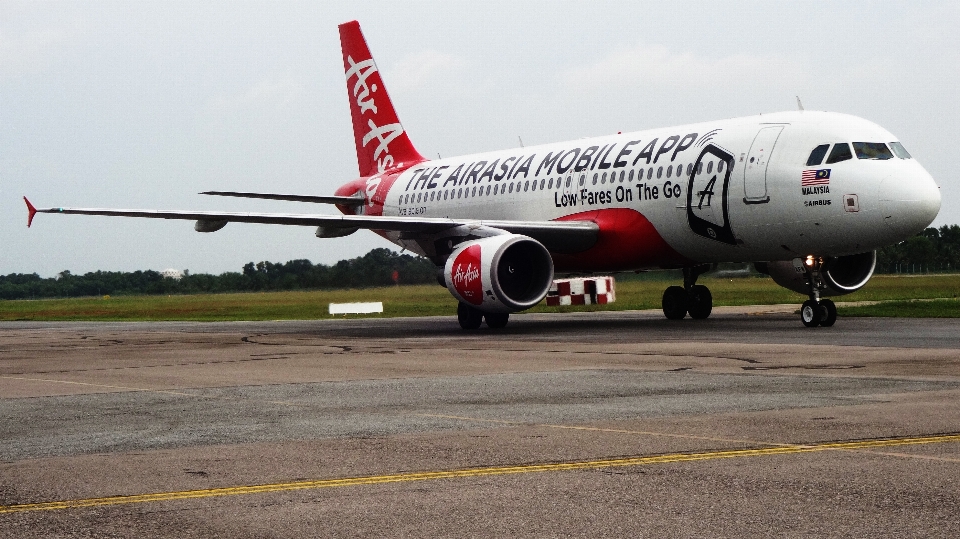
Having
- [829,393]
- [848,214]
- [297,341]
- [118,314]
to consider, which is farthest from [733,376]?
[118,314]

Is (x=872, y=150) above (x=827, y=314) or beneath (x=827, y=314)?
above

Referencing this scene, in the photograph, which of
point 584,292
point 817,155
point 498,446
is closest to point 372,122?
point 584,292

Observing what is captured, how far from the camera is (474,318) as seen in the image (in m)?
24.9

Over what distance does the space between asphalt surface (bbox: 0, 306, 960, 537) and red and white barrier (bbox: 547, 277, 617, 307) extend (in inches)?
813

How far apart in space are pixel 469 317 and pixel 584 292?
12.4 metres

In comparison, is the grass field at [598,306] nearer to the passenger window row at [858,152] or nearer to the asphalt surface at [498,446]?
the passenger window row at [858,152]

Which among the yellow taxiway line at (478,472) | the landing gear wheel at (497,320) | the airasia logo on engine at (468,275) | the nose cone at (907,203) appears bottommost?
the yellow taxiway line at (478,472)

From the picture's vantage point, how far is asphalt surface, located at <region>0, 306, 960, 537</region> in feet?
17.4

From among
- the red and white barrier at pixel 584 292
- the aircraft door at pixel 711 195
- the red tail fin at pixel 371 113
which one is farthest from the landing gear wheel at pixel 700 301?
the red tail fin at pixel 371 113

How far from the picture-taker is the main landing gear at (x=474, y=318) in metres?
24.8

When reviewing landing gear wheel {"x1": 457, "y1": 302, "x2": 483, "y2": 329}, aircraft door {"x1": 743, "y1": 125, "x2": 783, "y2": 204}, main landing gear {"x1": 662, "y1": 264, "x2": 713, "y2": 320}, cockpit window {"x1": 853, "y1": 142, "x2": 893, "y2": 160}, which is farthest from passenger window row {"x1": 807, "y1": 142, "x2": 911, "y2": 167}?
landing gear wheel {"x1": 457, "y1": 302, "x2": 483, "y2": 329}

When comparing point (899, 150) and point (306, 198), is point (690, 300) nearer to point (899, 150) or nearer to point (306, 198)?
point (899, 150)

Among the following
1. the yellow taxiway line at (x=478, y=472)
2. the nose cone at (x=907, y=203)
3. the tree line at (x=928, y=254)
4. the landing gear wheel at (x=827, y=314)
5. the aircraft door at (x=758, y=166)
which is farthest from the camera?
the tree line at (x=928, y=254)

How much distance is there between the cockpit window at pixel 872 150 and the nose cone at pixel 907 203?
536mm
